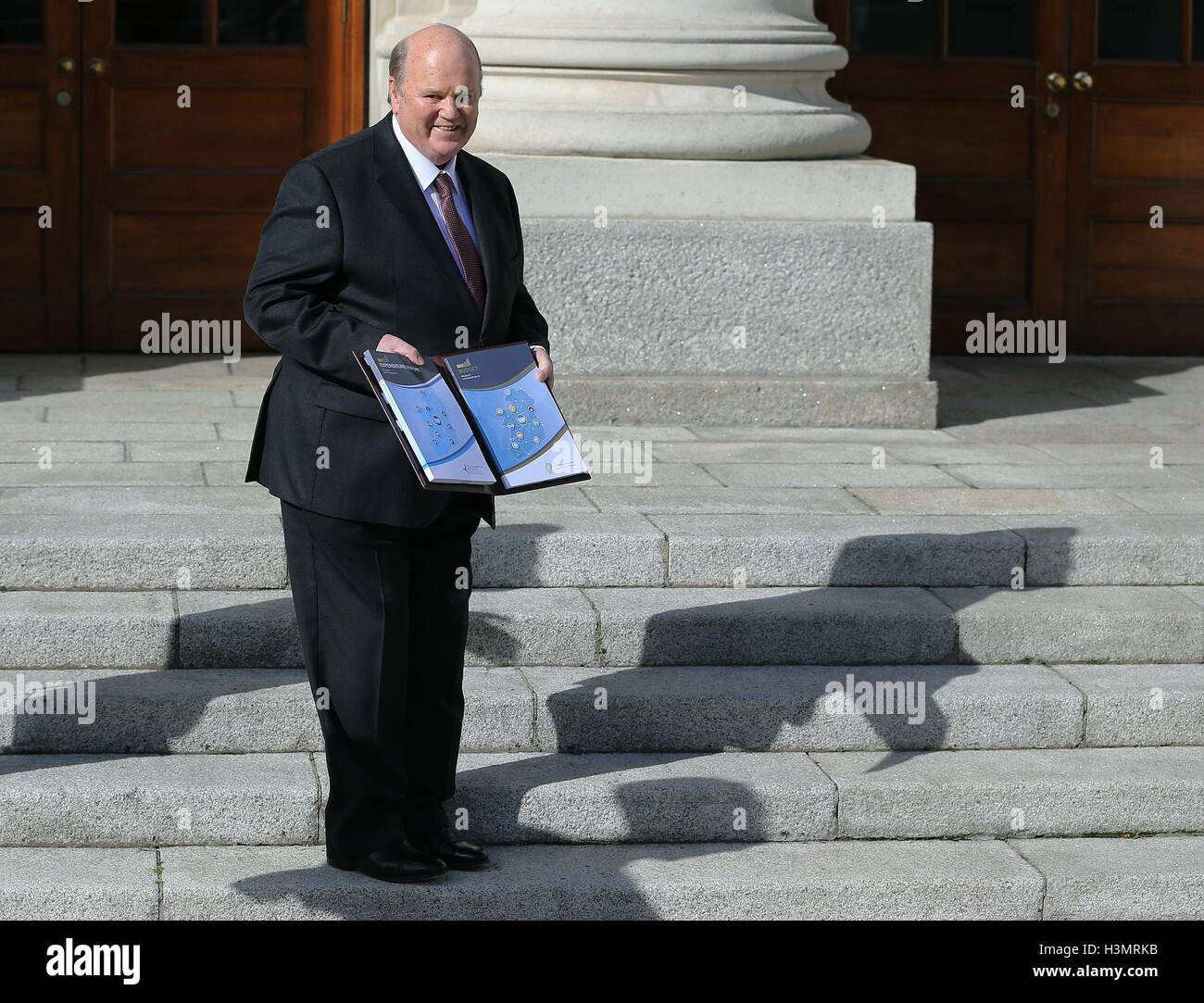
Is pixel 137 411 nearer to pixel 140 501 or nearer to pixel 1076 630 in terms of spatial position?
pixel 140 501

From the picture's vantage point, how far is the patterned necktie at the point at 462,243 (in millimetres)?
4230

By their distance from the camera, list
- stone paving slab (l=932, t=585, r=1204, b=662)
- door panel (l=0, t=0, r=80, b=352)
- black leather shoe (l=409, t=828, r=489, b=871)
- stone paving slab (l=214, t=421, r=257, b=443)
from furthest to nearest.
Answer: door panel (l=0, t=0, r=80, b=352), stone paving slab (l=214, t=421, r=257, b=443), stone paving slab (l=932, t=585, r=1204, b=662), black leather shoe (l=409, t=828, r=489, b=871)

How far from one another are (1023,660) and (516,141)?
11.1ft

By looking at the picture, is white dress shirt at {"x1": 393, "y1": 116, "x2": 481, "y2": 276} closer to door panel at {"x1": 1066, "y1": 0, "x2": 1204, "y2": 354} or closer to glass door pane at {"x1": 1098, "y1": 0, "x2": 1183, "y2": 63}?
door panel at {"x1": 1066, "y1": 0, "x2": 1204, "y2": 354}

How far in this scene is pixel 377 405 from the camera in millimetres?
4172

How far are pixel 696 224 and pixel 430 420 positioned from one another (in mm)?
4148

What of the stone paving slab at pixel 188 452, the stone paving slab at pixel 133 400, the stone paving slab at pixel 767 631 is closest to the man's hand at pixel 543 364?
the stone paving slab at pixel 767 631

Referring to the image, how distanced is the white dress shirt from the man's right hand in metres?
0.32

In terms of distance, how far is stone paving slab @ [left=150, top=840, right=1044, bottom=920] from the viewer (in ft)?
14.8

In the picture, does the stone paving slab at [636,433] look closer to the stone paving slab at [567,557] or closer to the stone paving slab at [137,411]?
the stone paving slab at [137,411]

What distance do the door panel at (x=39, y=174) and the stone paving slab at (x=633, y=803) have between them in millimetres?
5050

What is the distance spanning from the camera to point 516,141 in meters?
7.96

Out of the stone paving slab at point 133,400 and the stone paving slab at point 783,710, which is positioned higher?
the stone paving slab at point 133,400

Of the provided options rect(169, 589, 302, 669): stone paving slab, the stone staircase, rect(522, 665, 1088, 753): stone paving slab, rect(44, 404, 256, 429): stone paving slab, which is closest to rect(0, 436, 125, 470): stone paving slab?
the stone staircase
